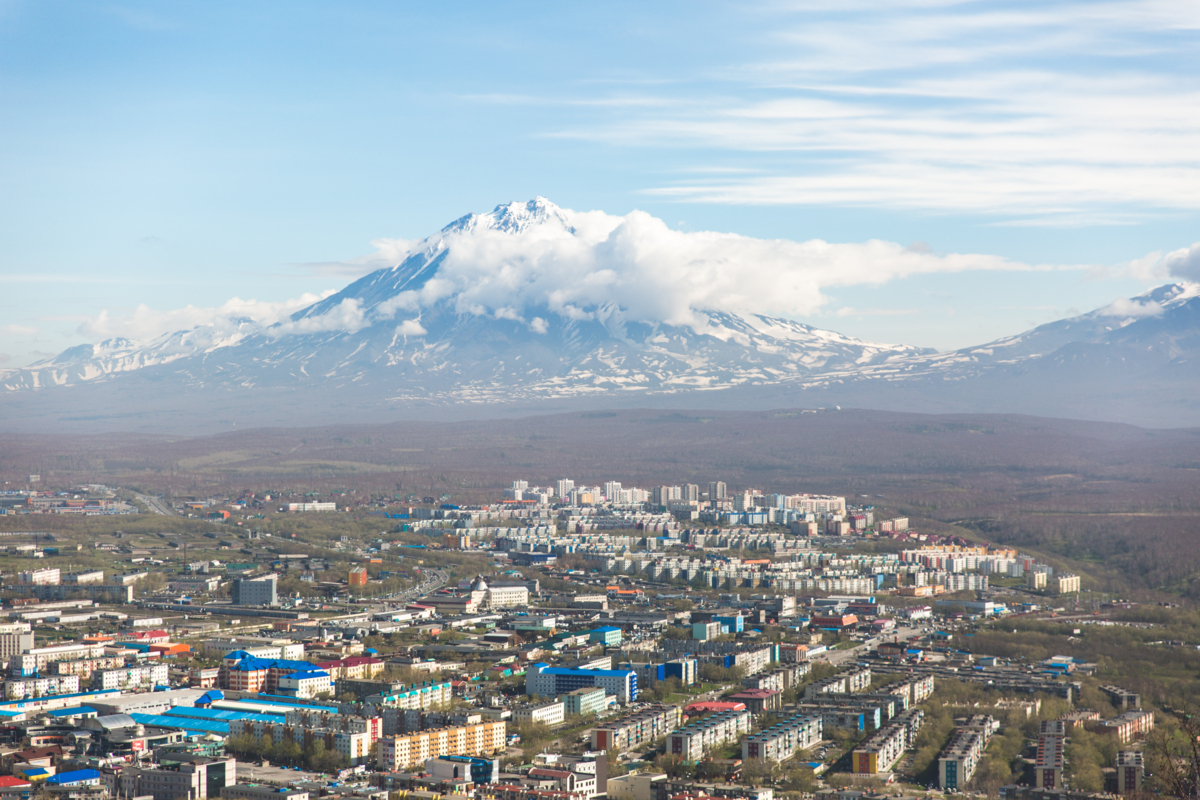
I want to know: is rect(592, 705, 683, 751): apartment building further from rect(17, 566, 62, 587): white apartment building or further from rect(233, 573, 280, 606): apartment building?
rect(17, 566, 62, 587): white apartment building

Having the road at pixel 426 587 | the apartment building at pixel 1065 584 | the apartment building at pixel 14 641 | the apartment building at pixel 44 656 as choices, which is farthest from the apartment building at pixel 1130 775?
the road at pixel 426 587

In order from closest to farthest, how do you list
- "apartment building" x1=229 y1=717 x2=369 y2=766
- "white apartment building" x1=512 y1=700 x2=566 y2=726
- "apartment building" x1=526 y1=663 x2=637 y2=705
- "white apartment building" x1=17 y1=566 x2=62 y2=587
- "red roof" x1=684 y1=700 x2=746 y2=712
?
"apartment building" x1=229 y1=717 x2=369 y2=766 < "white apartment building" x1=512 y1=700 x2=566 y2=726 < "red roof" x1=684 y1=700 x2=746 y2=712 < "apartment building" x1=526 y1=663 x2=637 y2=705 < "white apartment building" x1=17 y1=566 x2=62 y2=587

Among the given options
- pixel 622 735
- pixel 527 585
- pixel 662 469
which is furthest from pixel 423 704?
pixel 662 469

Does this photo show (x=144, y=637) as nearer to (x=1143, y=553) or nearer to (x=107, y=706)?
(x=107, y=706)

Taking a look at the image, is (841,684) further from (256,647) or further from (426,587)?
(426,587)

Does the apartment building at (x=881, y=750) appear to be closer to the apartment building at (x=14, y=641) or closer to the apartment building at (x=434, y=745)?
the apartment building at (x=434, y=745)

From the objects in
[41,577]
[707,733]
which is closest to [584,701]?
[707,733]

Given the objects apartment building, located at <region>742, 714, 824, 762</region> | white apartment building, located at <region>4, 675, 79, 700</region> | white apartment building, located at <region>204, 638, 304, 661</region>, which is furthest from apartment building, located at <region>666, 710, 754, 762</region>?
white apartment building, located at <region>4, 675, 79, 700</region>
